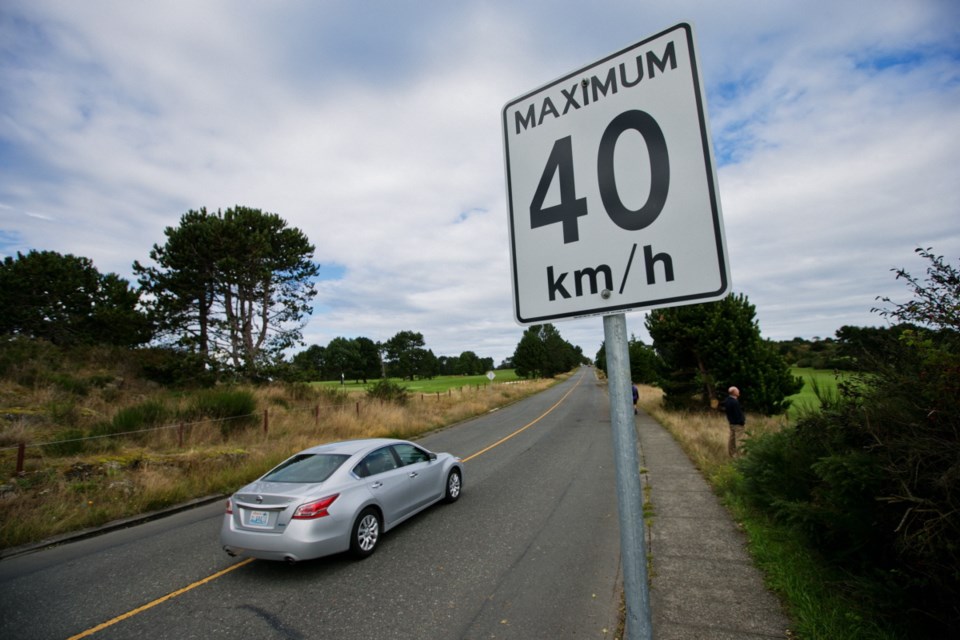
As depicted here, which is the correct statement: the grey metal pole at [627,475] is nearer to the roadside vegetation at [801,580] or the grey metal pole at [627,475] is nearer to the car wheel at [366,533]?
the roadside vegetation at [801,580]

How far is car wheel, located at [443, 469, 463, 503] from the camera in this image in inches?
327

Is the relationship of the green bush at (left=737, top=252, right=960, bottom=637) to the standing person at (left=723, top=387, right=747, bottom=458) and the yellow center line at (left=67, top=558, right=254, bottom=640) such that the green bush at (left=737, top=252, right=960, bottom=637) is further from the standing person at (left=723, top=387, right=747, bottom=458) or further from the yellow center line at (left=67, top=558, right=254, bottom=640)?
the yellow center line at (left=67, top=558, right=254, bottom=640)

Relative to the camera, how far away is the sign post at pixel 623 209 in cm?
129

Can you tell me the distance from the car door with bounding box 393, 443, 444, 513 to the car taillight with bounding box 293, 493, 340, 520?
1.88 metres

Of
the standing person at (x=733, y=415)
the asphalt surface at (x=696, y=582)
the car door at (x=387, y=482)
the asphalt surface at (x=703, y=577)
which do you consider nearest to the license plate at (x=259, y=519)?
the car door at (x=387, y=482)

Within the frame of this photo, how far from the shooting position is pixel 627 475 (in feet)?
4.33

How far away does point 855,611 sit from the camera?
3514 mm

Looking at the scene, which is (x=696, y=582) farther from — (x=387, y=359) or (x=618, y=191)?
(x=387, y=359)

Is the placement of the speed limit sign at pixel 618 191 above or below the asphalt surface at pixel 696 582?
above

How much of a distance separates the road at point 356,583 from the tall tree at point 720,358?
459 inches

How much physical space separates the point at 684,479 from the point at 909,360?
616cm

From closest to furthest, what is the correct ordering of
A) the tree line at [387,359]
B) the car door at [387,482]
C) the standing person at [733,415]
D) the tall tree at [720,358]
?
the car door at [387,482], the standing person at [733,415], the tall tree at [720,358], the tree line at [387,359]

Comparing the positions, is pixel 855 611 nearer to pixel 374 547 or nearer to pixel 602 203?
pixel 602 203

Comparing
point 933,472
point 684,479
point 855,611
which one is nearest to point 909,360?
point 933,472
